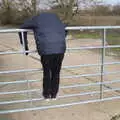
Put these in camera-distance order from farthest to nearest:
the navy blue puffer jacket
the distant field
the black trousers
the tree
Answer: the tree < the distant field < the black trousers < the navy blue puffer jacket

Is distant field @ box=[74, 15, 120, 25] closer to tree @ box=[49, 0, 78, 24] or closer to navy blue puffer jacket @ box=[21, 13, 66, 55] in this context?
tree @ box=[49, 0, 78, 24]

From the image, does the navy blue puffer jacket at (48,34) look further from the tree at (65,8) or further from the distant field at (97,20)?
the tree at (65,8)

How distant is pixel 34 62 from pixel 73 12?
17.4m

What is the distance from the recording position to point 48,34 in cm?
396

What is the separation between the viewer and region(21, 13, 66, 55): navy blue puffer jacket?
156 inches

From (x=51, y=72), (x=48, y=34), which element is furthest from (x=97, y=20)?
(x=48, y=34)

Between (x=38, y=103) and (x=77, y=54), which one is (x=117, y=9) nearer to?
(x=77, y=54)

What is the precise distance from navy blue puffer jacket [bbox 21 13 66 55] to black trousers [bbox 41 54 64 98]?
105 millimetres

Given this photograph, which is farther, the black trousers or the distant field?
the distant field

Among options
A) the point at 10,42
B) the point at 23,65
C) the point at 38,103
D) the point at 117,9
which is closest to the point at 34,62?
the point at 23,65

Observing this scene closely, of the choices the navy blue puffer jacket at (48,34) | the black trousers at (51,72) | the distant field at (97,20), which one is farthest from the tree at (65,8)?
the navy blue puffer jacket at (48,34)

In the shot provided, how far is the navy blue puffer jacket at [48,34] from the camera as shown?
396cm

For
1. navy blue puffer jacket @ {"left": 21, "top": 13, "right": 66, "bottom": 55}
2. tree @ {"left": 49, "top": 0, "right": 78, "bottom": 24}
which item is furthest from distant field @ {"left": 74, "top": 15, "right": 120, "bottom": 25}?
navy blue puffer jacket @ {"left": 21, "top": 13, "right": 66, "bottom": 55}

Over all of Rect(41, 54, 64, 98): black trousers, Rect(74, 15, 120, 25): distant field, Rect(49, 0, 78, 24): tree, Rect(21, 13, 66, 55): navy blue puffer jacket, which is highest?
Rect(21, 13, 66, 55): navy blue puffer jacket
